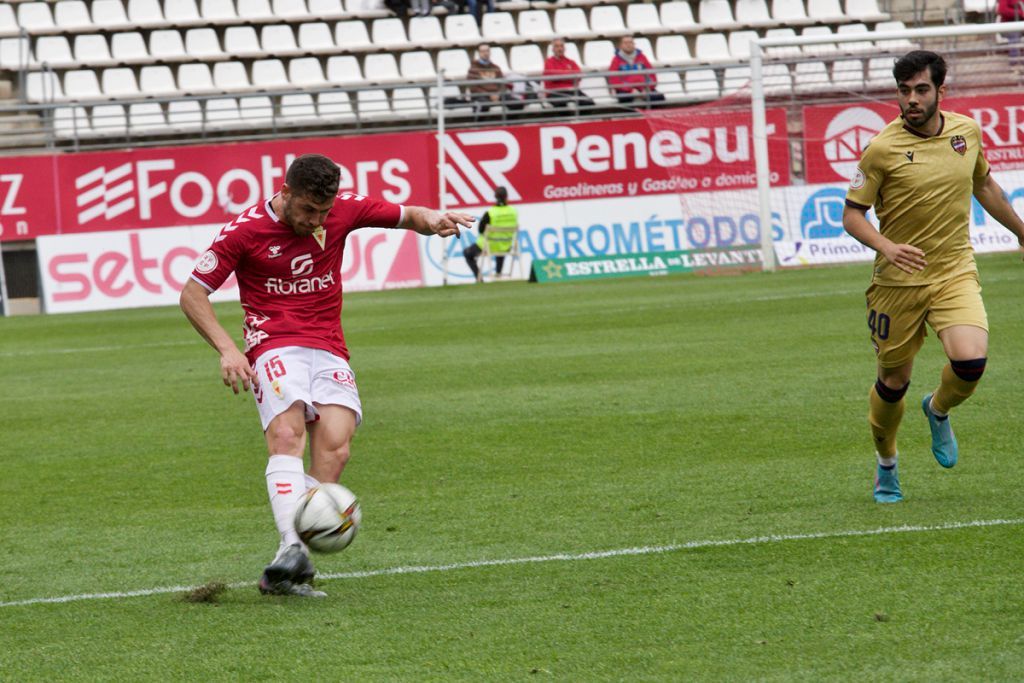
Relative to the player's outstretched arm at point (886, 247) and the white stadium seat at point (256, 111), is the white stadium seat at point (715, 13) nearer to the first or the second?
the white stadium seat at point (256, 111)

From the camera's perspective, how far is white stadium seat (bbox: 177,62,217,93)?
3050cm

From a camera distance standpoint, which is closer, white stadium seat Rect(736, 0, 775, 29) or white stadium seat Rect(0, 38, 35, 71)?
white stadium seat Rect(0, 38, 35, 71)

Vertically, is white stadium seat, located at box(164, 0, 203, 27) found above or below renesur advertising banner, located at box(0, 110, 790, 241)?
above

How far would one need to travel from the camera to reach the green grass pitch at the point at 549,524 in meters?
4.85

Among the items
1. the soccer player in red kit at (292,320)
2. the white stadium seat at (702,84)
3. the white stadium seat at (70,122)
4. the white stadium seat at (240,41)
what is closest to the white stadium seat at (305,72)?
the white stadium seat at (240,41)

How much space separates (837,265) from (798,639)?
20215 mm

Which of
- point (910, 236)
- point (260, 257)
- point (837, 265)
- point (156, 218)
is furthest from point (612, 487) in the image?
point (156, 218)

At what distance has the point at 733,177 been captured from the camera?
85.7ft

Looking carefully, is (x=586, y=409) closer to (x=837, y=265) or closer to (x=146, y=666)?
(x=146, y=666)

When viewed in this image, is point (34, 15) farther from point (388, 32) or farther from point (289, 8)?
point (388, 32)

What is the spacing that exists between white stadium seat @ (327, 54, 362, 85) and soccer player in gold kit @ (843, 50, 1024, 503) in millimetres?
24525

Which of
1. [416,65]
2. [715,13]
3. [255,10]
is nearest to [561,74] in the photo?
[416,65]

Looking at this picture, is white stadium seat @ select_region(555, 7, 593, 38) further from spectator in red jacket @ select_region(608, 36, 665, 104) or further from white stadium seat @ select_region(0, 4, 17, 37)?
white stadium seat @ select_region(0, 4, 17, 37)

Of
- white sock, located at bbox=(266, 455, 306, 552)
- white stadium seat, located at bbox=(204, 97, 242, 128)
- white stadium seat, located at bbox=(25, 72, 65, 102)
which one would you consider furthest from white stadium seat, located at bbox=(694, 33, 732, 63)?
white sock, located at bbox=(266, 455, 306, 552)
